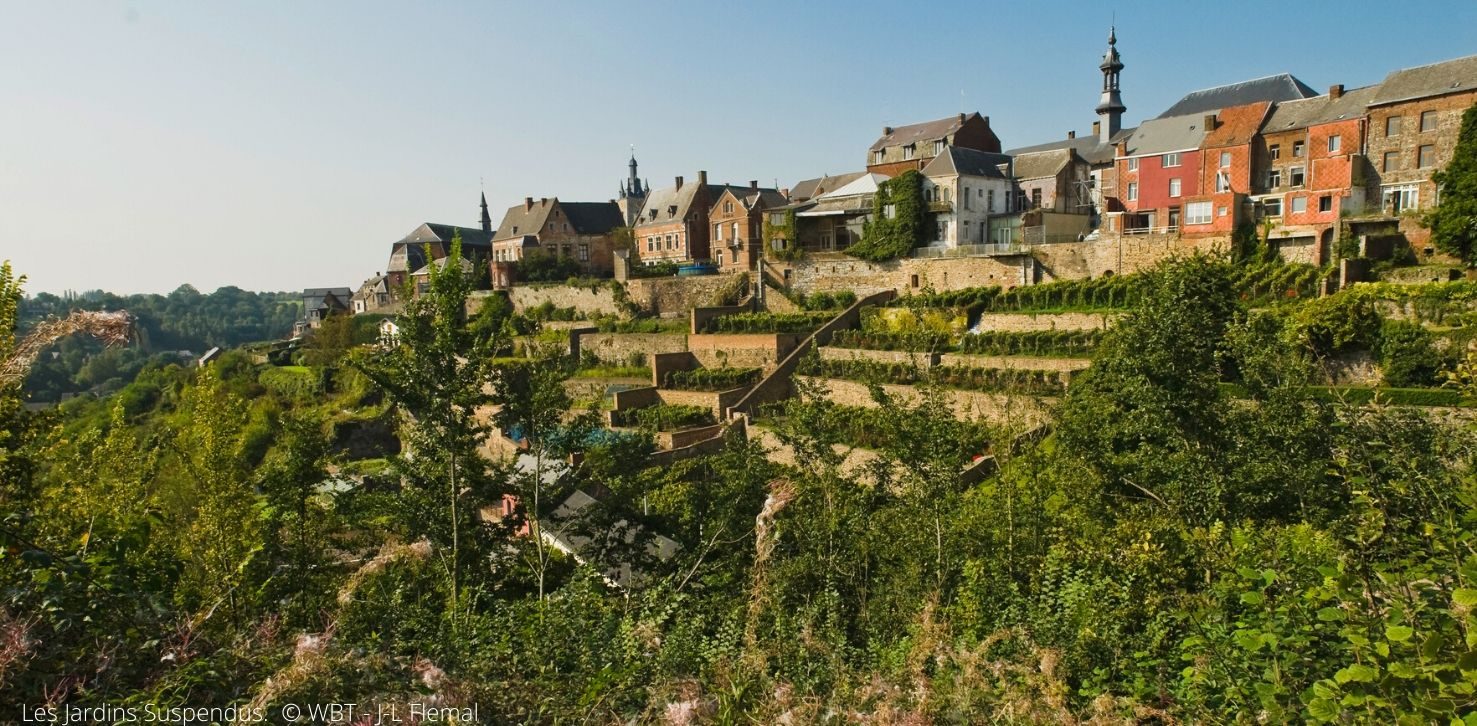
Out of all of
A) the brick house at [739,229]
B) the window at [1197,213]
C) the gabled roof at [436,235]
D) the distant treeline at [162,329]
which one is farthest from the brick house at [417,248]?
the window at [1197,213]

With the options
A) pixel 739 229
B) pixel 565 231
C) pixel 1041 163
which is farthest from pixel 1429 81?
pixel 565 231

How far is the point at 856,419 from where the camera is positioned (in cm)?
2212

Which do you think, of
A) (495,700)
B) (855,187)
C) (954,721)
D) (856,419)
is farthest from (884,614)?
(855,187)

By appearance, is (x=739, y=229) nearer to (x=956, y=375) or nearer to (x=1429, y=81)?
(x=956, y=375)

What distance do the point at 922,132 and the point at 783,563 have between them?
3810 cm

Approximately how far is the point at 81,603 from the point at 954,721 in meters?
4.50

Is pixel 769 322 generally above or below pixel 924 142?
below

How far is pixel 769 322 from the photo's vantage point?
32.1 metres

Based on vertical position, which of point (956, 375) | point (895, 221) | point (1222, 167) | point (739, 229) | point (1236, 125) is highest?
point (1236, 125)

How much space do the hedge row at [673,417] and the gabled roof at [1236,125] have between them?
70.7 feet

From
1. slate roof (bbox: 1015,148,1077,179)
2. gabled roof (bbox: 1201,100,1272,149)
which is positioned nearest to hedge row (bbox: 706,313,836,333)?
slate roof (bbox: 1015,148,1077,179)

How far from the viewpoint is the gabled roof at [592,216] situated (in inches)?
2112

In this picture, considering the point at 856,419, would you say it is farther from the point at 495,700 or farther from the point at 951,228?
the point at 495,700

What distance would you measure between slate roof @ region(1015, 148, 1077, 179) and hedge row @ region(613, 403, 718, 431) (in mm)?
19712
